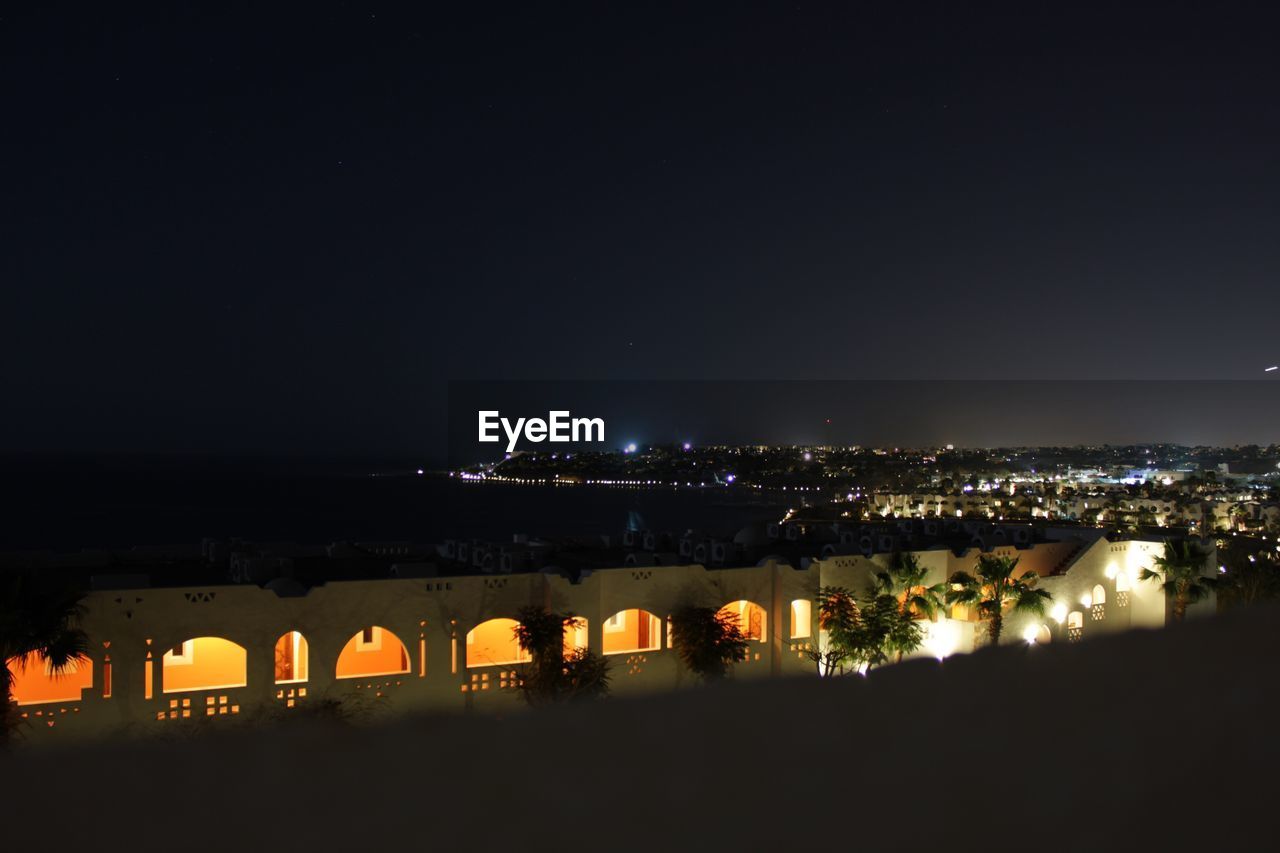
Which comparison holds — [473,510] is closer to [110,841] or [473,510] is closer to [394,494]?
[394,494]

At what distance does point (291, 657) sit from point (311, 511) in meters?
113

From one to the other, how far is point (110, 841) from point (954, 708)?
5.86 m

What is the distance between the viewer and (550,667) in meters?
17.7

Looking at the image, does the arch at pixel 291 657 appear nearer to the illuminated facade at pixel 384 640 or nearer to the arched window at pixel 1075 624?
the illuminated facade at pixel 384 640

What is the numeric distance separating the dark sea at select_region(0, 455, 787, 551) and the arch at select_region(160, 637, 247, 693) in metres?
60.9

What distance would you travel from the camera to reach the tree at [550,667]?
57.5 feet

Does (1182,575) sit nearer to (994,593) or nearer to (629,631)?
(994,593)

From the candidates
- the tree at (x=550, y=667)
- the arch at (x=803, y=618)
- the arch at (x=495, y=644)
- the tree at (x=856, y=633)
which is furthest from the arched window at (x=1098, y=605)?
the arch at (x=495, y=644)

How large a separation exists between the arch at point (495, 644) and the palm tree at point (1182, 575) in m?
17.4

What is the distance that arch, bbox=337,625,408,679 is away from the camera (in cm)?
1753

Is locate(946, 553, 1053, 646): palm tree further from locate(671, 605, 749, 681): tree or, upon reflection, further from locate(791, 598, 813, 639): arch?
locate(671, 605, 749, 681): tree

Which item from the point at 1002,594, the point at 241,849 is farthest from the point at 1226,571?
the point at 241,849

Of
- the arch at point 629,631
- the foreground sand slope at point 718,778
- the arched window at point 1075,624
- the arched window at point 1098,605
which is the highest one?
the foreground sand slope at point 718,778

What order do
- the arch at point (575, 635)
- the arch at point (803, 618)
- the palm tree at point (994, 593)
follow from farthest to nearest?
the palm tree at point (994, 593), the arch at point (803, 618), the arch at point (575, 635)
